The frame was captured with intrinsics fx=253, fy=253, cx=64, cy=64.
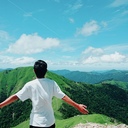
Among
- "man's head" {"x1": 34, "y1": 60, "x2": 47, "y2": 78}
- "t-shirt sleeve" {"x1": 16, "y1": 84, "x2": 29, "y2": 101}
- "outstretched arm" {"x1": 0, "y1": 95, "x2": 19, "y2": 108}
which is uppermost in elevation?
"man's head" {"x1": 34, "y1": 60, "x2": 47, "y2": 78}

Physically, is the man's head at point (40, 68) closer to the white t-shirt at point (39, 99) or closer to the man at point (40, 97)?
the man at point (40, 97)

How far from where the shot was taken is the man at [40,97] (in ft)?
23.8

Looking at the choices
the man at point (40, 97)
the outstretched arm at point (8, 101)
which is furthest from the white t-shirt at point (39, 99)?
the outstretched arm at point (8, 101)

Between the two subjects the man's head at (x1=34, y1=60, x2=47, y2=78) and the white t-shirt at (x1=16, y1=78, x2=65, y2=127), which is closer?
the white t-shirt at (x1=16, y1=78, x2=65, y2=127)

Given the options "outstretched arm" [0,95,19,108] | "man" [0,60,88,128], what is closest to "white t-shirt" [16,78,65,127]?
"man" [0,60,88,128]

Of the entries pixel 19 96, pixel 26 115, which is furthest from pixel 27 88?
pixel 26 115

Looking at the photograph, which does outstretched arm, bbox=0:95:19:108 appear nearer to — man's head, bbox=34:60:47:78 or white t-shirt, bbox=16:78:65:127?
white t-shirt, bbox=16:78:65:127

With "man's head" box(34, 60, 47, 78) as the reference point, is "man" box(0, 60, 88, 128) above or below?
below

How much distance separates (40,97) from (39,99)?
6cm

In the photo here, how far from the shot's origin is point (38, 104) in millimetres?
7328

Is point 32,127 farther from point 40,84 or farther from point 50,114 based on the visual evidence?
point 40,84

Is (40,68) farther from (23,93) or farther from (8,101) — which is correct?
(8,101)

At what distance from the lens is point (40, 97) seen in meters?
7.39

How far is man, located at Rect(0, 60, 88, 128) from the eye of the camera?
7.25 m
